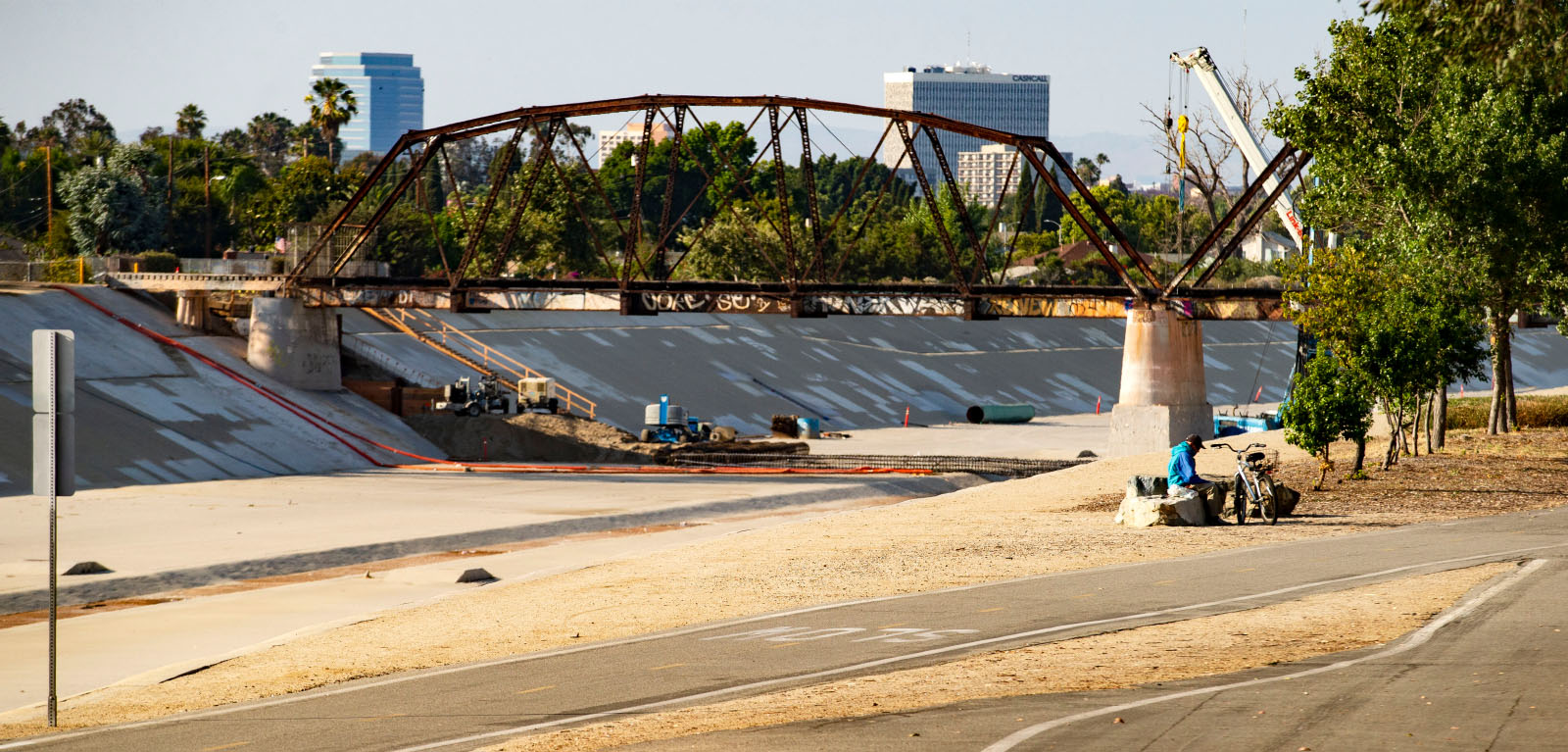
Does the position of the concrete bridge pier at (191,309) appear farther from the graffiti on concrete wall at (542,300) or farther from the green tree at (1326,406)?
the green tree at (1326,406)

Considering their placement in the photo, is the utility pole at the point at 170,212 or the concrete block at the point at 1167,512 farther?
the utility pole at the point at 170,212

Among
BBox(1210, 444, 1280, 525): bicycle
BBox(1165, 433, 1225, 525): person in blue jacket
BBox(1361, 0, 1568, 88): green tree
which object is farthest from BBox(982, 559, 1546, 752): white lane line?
BBox(1361, 0, 1568, 88): green tree

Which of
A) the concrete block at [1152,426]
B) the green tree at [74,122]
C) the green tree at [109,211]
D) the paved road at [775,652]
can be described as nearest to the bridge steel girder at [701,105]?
the concrete block at [1152,426]

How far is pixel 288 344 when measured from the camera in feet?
202

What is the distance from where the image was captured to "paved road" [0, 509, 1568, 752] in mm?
13172

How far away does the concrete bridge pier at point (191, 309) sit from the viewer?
62938 millimetres

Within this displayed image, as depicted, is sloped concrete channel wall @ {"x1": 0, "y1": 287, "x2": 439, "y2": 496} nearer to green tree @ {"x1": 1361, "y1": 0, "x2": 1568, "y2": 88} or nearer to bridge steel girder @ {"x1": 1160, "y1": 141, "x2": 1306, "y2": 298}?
bridge steel girder @ {"x1": 1160, "y1": 141, "x2": 1306, "y2": 298}

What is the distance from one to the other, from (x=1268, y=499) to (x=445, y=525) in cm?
1896

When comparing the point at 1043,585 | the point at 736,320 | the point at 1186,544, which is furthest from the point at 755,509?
the point at 736,320

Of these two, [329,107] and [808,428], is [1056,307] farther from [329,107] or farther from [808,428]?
[329,107]

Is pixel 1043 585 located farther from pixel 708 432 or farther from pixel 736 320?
pixel 736 320

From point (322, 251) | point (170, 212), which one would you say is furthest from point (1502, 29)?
point (170, 212)

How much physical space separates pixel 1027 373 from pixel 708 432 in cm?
4519

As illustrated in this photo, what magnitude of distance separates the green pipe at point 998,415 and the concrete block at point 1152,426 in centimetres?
2719
